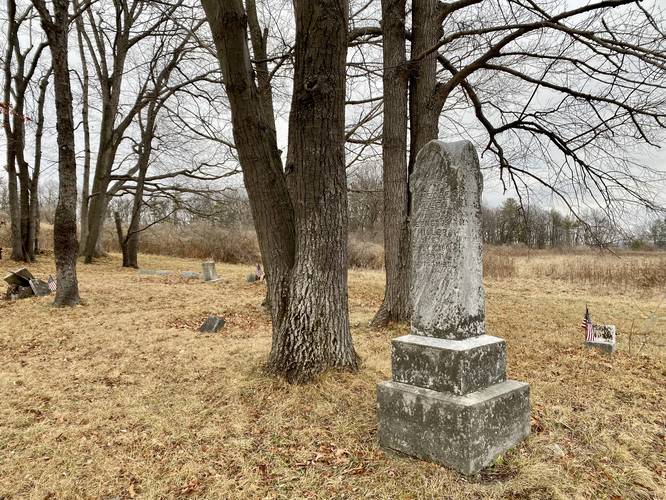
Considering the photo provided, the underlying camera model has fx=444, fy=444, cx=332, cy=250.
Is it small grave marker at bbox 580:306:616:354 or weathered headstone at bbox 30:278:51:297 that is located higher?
weathered headstone at bbox 30:278:51:297

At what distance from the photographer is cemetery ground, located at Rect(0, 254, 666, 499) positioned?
280 centimetres

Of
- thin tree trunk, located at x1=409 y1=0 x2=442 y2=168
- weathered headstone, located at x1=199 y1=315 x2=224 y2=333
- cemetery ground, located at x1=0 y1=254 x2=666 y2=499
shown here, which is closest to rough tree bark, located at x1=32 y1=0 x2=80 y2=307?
cemetery ground, located at x1=0 y1=254 x2=666 y2=499

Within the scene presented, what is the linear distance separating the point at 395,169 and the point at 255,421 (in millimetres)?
4562

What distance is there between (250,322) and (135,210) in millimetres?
11855

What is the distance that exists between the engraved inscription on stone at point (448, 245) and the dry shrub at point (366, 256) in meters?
19.2

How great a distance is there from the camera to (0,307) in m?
8.38

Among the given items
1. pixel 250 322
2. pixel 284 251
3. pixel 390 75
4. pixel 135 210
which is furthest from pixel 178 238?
pixel 284 251

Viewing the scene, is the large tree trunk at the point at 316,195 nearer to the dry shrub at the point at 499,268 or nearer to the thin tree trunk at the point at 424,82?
the thin tree trunk at the point at 424,82

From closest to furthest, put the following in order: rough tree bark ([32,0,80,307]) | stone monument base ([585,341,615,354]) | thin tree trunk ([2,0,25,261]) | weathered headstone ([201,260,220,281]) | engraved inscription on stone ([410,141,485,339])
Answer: engraved inscription on stone ([410,141,485,339])
stone monument base ([585,341,615,354])
rough tree bark ([32,0,80,307])
weathered headstone ([201,260,220,281])
thin tree trunk ([2,0,25,261])

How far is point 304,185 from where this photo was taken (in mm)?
4355

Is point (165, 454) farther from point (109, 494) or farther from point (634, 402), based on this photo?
point (634, 402)

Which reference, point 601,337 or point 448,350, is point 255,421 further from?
point 601,337

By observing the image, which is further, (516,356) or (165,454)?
(516,356)

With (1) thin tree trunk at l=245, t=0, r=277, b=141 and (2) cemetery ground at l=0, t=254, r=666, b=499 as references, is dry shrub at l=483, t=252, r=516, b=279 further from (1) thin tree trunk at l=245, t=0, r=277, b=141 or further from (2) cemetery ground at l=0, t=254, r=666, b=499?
(1) thin tree trunk at l=245, t=0, r=277, b=141
